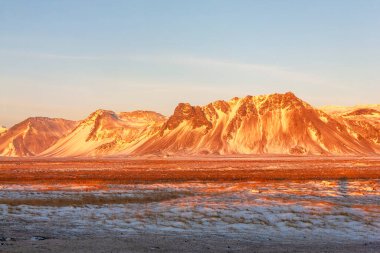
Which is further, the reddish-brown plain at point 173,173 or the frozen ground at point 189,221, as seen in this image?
the reddish-brown plain at point 173,173

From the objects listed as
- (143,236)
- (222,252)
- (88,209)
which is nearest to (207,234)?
(143,236)

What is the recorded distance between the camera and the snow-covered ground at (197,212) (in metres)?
18.7

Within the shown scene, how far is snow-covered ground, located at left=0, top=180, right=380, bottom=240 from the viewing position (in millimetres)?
18672

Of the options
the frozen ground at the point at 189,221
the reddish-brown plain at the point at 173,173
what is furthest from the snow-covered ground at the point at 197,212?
the reddish-brown plain at the point at 173,173

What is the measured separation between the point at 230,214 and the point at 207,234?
14.3ft

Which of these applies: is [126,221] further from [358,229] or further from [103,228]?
[358,229]

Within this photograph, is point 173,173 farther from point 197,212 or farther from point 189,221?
point 189,221

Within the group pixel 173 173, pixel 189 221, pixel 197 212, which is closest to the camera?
pixel 189 221

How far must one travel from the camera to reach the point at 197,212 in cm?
2245

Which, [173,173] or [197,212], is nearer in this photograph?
[197,212]

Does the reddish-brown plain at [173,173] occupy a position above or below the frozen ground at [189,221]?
below

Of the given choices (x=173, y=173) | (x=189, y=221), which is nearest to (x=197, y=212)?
(x=189, y=221)

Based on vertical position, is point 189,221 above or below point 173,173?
above

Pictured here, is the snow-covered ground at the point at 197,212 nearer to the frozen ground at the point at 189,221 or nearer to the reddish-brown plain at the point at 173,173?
the frozen ground at the point at 189,221
